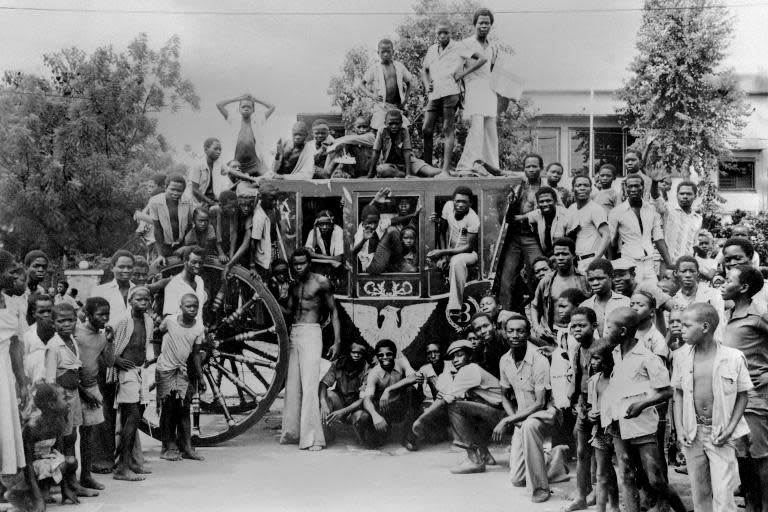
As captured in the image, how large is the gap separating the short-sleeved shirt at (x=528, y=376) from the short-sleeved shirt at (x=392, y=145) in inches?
89.2

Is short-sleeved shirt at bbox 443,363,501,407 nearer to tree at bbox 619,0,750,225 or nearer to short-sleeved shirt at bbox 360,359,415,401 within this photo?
short-sleeved shirt at bbox 360,359,415,401

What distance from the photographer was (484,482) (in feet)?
18.7

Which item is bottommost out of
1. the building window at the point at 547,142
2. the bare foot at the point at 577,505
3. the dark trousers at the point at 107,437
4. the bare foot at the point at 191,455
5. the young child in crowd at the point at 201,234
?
the bare foot at the point at 191,455

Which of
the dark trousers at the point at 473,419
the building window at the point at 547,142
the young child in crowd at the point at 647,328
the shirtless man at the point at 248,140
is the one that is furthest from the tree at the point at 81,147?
the building window at the point at 547,142

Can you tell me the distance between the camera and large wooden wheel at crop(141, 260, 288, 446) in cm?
680

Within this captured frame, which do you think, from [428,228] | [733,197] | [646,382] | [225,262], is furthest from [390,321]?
[733,197]

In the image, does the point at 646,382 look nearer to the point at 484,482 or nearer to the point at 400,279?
the point at 484,482

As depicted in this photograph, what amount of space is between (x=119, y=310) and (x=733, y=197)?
330 inches

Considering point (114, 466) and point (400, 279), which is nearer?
point (114, 466)

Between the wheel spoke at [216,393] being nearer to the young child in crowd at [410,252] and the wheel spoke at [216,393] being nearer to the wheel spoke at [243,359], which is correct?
the wheel spoke at [243,359]

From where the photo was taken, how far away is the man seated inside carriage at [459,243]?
679 cm

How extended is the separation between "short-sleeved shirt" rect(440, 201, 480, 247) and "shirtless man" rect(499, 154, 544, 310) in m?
0.33

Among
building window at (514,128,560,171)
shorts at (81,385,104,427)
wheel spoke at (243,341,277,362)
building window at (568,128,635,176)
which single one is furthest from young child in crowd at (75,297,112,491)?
building window at (568,128,635,176)

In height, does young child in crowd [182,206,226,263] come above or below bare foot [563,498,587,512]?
above
